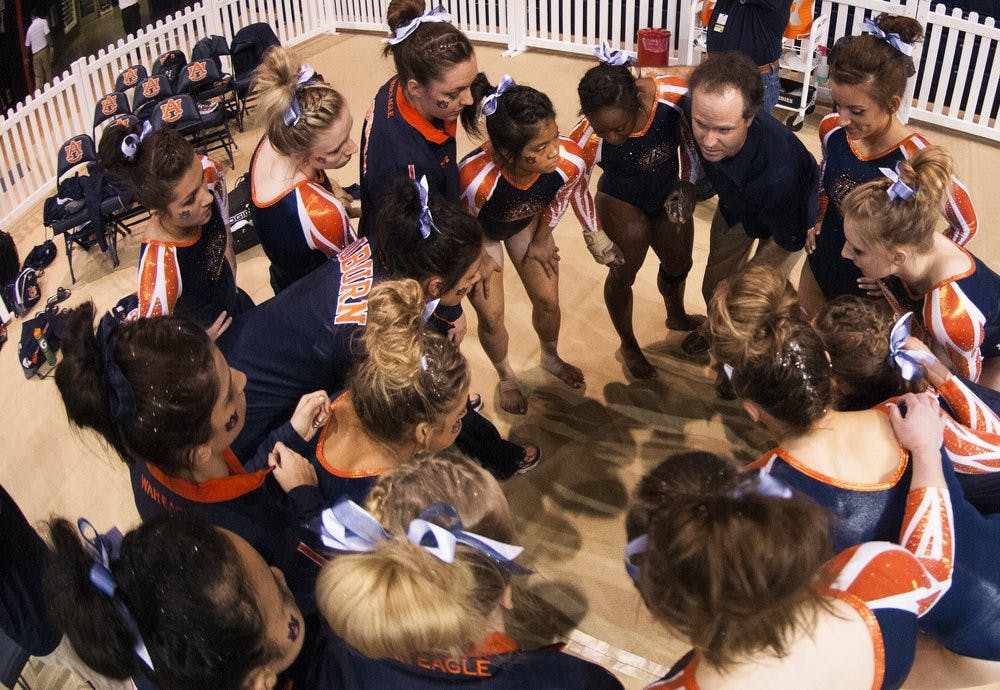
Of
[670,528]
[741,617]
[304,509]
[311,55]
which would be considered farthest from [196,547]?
[311,55]

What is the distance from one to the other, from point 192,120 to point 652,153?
12.5ft

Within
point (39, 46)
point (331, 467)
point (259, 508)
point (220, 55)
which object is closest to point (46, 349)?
point (259, 508)

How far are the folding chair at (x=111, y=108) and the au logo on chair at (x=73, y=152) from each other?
33 cm

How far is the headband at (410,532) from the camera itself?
1.65 metres

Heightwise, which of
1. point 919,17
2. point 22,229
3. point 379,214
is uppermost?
point 379,214

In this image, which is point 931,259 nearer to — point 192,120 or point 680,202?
point 680,202

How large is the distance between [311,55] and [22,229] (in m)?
2.87

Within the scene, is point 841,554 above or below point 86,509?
above

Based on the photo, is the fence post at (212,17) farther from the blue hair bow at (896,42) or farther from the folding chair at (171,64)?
the blue hair bow at (896,42)

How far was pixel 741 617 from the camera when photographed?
1570 mm

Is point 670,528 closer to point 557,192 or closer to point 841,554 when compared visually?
point 841,554

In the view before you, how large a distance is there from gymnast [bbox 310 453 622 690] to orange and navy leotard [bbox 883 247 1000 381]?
150 cm

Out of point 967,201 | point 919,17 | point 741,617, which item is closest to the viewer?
point 741,617

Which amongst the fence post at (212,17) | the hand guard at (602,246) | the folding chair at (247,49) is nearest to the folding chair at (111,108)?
the folding chair at (247,49)
